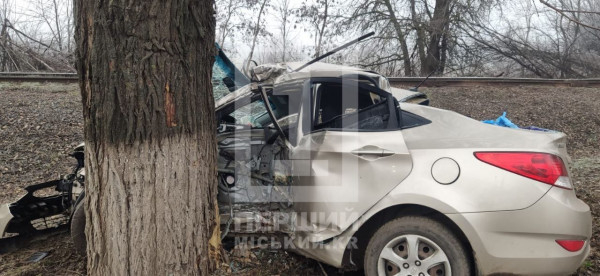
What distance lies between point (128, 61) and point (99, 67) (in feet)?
0.57

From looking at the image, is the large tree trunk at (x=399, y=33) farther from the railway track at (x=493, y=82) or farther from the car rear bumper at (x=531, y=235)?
the car rear bumper at (x=531, y=235)

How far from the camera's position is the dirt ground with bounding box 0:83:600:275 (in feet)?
10.5

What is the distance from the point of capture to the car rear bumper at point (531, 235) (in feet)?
7.45

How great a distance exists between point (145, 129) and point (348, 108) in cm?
174

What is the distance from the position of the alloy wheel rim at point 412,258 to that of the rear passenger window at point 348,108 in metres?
0.79

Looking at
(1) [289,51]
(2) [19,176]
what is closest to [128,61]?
(2) [19,176]

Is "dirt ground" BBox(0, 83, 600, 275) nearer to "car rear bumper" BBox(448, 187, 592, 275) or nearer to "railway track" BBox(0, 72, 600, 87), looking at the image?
"railway track" BBox(0, 72, 600, 87)

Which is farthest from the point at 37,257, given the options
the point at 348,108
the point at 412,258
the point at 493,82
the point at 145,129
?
the point at 493,82

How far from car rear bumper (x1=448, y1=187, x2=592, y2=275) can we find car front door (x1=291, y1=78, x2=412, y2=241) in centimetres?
53

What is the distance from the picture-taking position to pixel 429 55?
1369cm

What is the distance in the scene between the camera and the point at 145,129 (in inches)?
93.2

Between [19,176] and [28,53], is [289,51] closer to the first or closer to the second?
[28,53]

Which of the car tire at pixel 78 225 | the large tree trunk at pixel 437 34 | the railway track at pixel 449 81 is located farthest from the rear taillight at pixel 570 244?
the large tree trunk at pixel 437 34

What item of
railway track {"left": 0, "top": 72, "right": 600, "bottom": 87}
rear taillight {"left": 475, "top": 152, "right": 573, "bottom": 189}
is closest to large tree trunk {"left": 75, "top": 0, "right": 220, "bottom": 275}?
rear taillight {"left": 475, "top": 152, "right": 573, "bottom": 189}
